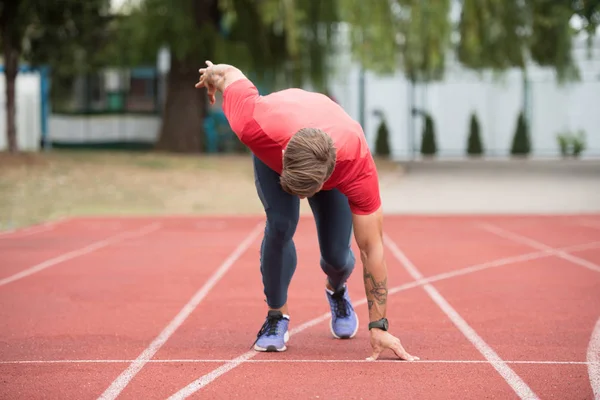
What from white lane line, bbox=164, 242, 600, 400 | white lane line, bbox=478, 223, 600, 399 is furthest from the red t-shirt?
white lane line, bbox=478, 223, 600, 399

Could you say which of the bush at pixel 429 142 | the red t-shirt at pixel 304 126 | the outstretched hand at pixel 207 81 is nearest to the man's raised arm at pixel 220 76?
the outstretched hand at pixel 207 81

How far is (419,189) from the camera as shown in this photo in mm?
18688

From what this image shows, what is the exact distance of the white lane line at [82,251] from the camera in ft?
28.8

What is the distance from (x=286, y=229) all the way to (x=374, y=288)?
1.93ft

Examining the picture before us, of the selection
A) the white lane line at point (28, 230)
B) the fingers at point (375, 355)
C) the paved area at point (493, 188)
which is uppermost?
the fingers at point (375, 355)

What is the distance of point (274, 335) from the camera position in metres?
5.52

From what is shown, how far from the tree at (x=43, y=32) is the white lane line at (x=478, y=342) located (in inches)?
529

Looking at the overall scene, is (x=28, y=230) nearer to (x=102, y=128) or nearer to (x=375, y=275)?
(x=375, y=275)

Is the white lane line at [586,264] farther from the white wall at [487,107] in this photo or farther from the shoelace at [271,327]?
the white wall at [487,107]

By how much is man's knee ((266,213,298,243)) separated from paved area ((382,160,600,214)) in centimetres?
983

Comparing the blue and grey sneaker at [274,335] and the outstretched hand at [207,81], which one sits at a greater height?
the outstretched hand at [207,81]

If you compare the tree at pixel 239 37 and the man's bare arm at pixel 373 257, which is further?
the tree at pixel 239 37

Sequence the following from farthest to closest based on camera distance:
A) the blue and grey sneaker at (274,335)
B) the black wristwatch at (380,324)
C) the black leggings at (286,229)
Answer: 1. the blue and grey sneaker at (274,335)
2. the black leggings at (286,229)
3. the black wristwatch at (380,324)

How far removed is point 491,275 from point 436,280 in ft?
2.11
